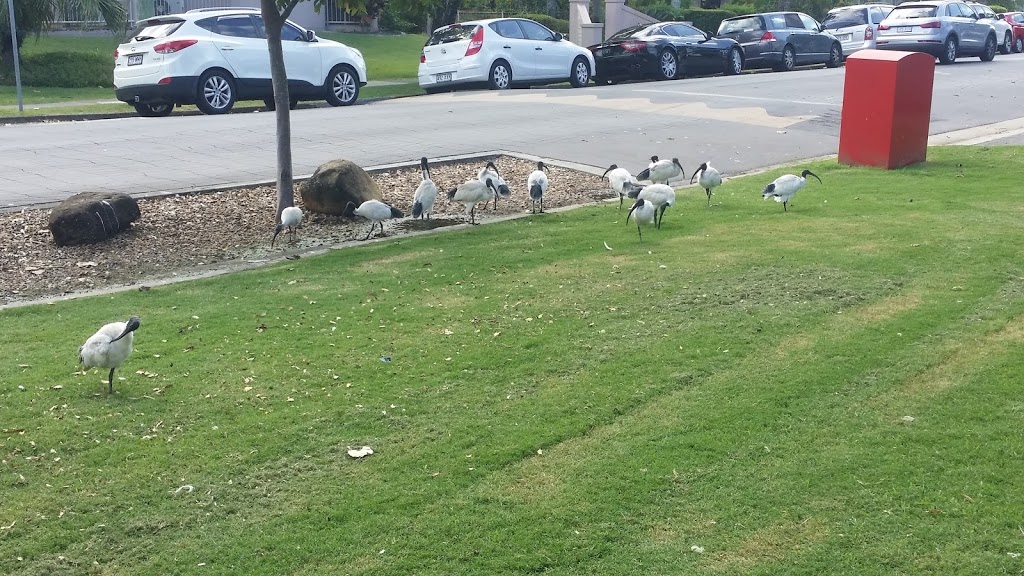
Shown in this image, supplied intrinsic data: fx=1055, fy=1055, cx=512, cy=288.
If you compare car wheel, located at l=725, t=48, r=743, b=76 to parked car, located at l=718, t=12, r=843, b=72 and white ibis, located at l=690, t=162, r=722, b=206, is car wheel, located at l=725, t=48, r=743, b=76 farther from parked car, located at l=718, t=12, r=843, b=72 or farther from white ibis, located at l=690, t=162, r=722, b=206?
white ibis, located at l=690, t=162, r=722, b=206

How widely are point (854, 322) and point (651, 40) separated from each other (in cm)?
2003

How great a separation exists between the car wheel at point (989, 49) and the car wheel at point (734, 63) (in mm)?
8936

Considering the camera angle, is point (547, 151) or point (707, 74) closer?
point (547, 151)

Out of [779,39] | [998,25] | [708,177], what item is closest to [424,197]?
[708,177]

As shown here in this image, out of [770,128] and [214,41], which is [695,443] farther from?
[214,41]

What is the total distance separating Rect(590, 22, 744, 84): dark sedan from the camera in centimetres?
2580

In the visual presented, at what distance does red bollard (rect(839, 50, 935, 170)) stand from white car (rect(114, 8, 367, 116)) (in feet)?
32.5

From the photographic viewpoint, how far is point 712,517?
4480 mm

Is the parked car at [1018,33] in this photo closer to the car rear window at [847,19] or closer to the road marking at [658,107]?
the car rear window at [847,19]

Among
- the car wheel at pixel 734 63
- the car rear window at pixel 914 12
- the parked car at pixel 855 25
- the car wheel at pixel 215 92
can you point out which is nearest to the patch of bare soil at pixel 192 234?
the car wheel at pixel 215 92

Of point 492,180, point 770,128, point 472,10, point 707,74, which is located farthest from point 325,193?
point 472,10

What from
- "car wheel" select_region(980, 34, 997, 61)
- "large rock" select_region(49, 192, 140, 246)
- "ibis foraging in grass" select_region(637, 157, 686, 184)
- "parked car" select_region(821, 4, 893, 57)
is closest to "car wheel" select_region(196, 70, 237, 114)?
"large rock" select_region(49, 192, 140, 246)

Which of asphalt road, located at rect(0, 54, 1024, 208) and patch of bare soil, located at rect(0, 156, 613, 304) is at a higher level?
asphalt road, located at rect(0, 54, 1024, 208)

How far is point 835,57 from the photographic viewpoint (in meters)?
31.7
